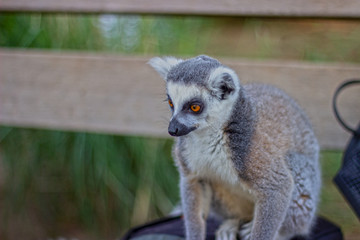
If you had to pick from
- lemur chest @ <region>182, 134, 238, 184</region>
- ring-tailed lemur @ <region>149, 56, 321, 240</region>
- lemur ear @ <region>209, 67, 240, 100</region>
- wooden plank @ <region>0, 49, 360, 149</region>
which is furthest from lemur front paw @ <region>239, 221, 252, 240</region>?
wooden plank @ <region>0, 49, 360, 149</region>

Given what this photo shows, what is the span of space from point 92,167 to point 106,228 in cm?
46

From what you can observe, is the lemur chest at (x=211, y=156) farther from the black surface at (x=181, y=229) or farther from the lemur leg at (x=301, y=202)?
the black surface at (x=181, y=229)

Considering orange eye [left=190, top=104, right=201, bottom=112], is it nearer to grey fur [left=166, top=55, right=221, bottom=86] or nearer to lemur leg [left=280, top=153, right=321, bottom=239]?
grey fur [left=166, top=55, right=221, bottom=86]

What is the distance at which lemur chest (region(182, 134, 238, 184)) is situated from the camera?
1224mm

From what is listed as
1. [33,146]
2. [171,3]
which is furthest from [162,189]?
[171,3]

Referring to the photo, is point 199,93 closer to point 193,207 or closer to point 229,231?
point 193,207

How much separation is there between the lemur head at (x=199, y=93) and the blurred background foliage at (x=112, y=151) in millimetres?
1189

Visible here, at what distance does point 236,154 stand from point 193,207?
0.94 ft

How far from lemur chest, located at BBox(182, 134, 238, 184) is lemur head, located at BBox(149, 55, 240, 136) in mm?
58

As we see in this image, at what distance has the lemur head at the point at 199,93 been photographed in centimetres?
114

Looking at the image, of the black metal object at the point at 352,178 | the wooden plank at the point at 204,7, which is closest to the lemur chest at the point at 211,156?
the black metal object at the point at 352,178

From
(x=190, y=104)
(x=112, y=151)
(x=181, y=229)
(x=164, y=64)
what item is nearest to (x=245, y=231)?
(x=181, y=229)

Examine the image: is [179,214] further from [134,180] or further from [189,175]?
[134,180]

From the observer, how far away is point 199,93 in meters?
1.15
